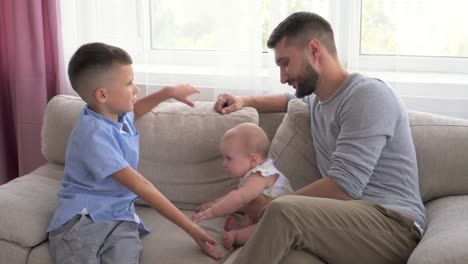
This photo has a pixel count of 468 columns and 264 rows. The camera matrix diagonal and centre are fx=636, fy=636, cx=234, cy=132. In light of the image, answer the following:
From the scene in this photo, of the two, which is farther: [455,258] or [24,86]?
[24,86]

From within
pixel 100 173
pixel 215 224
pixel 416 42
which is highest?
pixel 416 42

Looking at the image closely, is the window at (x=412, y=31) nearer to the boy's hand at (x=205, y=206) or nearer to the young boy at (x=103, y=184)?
the boy's hand at (x=205, y=206)

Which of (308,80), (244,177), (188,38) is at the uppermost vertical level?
(188,38)

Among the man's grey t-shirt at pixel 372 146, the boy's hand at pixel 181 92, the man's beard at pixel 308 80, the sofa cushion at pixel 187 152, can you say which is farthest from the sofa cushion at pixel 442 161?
the boy's hand at pixel 181 92

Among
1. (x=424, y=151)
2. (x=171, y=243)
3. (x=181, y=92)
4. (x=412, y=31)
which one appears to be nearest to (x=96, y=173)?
(x=171, y=243)

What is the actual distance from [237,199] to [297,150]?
0.36m

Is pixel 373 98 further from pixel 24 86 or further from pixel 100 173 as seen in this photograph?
pixel 24 86

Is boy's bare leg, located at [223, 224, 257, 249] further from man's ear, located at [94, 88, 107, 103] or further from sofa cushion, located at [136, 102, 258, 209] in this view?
man's ear, located at [94, 88, 107, 103]

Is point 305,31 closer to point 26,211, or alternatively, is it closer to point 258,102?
point 258,102

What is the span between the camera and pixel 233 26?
3.07m

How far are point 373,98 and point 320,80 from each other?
240mm

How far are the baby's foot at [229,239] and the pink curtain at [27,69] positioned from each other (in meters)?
1.51

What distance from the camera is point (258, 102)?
2801 millimetres

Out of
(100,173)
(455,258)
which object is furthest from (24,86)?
(455,258)
